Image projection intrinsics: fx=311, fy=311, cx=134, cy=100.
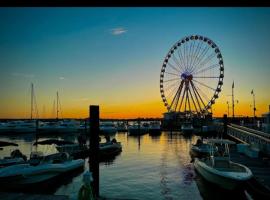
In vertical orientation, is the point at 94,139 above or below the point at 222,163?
above

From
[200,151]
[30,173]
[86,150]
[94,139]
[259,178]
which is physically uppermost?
[94,139]

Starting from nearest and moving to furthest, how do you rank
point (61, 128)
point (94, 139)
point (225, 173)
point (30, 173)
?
point (94, 139)
point (225, 173)
point (30, 173)
point (61, 128)

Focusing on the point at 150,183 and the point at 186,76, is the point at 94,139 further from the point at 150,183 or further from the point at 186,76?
the point at 186,76

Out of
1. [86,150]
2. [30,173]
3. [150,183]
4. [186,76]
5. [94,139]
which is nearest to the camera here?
[94,139]

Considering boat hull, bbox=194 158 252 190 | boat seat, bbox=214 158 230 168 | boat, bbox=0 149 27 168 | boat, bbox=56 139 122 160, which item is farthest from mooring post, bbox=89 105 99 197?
boat, bbox=56 139 122 160

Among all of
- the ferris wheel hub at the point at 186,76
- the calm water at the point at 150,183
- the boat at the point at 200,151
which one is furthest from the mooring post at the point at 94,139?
the ferris wheel hub at the point at 186,76

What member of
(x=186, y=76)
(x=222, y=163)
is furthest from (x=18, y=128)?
(x=222, y=163)

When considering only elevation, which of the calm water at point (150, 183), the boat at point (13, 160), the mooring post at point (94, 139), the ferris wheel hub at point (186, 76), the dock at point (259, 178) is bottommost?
the calm water at point (150, 183)

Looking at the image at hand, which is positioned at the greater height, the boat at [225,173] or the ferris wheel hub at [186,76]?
the ferris wheel hub at [186,76]

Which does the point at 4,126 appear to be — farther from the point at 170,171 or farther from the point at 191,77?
the point at 170,171

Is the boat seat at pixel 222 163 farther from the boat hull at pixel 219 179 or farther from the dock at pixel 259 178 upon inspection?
the dock at pixel 259 178

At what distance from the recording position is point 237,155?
78.3 ft

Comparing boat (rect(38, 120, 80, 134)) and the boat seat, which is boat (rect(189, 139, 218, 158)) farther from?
boat (rect(38, 120, 80, 134))
